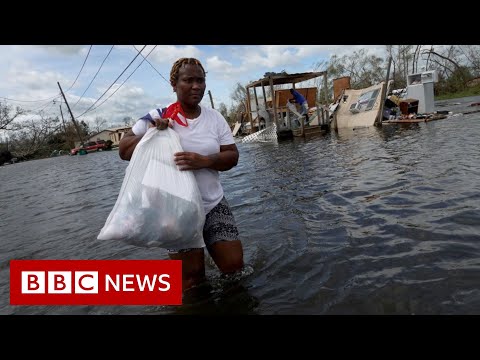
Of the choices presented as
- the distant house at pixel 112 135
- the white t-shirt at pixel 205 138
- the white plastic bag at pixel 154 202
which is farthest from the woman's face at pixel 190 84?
the distant house at pixel 112 135

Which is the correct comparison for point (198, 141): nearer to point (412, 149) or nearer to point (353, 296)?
point (353, 296)

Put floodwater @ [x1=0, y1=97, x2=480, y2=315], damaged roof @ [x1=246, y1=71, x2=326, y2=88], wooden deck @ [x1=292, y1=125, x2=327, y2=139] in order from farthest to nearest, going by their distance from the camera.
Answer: wooden deck @ [x1=292, y1=125, x2=327, y2=139] → damaged roof @ [x1=246, y1=71, x2=326, y2=88] → floodwater @ [x1=0, y1=97, x2=480, y2=315]

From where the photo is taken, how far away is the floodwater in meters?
2.76

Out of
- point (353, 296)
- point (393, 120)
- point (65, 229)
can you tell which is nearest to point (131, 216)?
Result: point (353, 296)

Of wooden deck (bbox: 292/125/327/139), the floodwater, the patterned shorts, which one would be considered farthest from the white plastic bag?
wooden deck (bbox: 292/125/327/139)

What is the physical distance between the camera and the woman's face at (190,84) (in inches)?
99.3

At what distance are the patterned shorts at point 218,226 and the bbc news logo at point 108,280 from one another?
0.25 meters

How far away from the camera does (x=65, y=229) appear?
6.56 metres

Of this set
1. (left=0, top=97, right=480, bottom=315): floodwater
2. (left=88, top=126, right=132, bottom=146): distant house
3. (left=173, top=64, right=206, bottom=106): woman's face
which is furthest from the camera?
(left=88, top=126, right=132, bottom=146): distant house

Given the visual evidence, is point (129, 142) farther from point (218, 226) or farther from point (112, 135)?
point (112, 135)

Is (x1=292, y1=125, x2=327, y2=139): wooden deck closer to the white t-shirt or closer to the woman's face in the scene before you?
the white t-shirt

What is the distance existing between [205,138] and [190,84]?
415mm

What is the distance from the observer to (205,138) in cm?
265

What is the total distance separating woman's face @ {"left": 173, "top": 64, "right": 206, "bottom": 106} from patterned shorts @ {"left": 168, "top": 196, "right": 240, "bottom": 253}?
0.86m
